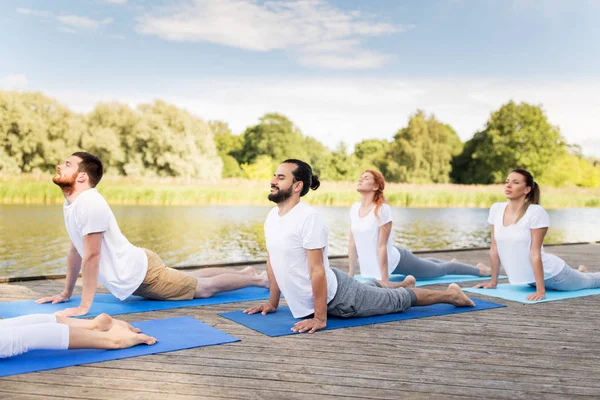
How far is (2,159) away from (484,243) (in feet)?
65.8

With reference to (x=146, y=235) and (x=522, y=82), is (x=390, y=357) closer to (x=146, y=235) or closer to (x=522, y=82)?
(x=146, y=235)

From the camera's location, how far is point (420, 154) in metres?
32.9

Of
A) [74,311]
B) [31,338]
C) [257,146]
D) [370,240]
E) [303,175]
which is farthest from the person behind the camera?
[257,146]

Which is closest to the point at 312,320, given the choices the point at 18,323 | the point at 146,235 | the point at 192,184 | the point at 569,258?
the point at 18,323

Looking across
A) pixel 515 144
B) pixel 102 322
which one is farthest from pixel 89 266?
pixel 515 144

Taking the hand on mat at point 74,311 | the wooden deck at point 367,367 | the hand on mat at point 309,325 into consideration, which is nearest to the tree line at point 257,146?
the hand on mat at point 74,311

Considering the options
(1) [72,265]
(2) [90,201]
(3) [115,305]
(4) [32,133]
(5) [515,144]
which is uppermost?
(5) [515,144]

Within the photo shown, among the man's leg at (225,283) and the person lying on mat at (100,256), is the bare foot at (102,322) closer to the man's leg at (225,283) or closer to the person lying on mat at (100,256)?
the person lying on mat at (100,256)

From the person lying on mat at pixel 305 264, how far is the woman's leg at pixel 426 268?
1526 millimetres

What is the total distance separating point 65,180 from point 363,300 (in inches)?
69.0

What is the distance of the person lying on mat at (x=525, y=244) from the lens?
400cm

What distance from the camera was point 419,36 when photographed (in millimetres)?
33625

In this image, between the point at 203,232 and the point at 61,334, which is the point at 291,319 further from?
the point at 203,232

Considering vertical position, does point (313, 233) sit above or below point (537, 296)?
above
